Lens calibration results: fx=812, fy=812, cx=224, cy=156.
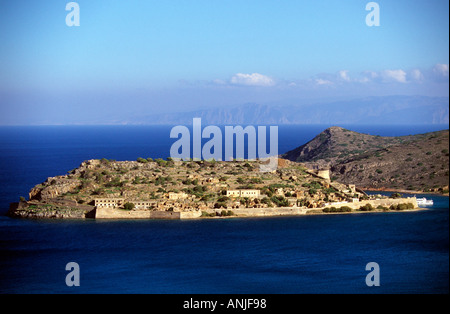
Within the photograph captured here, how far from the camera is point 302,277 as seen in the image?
39750 millimetres

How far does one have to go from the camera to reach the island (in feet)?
186

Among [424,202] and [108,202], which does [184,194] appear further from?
[424,202]

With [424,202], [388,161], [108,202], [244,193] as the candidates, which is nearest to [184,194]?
[244,193]

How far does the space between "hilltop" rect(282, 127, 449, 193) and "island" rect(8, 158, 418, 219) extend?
13.6m

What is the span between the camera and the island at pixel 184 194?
5659 cm

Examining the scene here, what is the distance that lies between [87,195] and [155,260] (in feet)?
56.1

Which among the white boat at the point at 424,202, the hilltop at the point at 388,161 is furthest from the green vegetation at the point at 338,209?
the hilltop at the point at 388,161

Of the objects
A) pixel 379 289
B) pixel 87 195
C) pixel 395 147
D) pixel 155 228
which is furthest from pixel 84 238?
pixel 395 147

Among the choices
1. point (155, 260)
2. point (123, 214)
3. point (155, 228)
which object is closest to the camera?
point (155, 260)

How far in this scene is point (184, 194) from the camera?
196ft

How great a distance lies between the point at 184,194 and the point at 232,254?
1551cm

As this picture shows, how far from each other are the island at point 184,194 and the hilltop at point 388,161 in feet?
44.6

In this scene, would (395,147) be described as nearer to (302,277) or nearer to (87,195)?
(87,195)

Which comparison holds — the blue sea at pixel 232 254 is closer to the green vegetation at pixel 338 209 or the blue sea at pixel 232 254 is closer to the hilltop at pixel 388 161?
the green vegetation at pixel 338 209
